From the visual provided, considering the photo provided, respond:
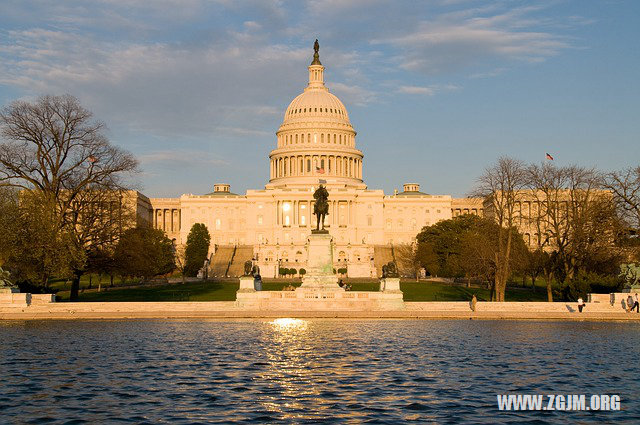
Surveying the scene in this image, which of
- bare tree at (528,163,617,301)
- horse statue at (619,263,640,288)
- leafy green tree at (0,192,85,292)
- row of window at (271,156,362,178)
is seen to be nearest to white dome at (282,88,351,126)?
row of window at (271,156,362,178)

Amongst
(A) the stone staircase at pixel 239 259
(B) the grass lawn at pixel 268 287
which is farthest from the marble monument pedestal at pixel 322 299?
(A) the stone staircase at pixel 239 259

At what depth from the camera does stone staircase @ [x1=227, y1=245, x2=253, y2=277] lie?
412 feet

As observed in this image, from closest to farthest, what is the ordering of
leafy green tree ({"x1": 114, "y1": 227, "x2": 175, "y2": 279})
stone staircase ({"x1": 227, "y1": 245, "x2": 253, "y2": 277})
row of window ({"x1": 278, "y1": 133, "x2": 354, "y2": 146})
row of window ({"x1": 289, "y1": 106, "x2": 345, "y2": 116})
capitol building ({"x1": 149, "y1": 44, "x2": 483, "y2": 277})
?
leafy green tree ({"x1": 114, "y1": 227, "x2": 175, "y2": 279}) < stone staircase ({"x1": 227, "y1": 245, "x2": 253, "y2": 277}) < capitol building ({"x1": 149, "y1": 44, "x2": 483, "y2": 277}) < row of window ({"x1": 278, "y1": 133, "x2": 354, "y2": 146}) < row of window ({"x1": 289, "y1": 106, "x2": 345, "y2": 116})

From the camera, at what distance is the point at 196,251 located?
12438 cm

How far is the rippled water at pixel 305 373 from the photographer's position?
19812mm

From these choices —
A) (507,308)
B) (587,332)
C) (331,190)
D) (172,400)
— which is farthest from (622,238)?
(331,190)

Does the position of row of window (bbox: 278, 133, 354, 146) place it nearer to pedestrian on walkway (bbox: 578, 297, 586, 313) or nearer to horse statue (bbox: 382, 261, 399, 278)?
horse statue (bbox: 382, 261, 399, 278)

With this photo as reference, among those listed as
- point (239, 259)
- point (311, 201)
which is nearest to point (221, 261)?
point (239, 259)

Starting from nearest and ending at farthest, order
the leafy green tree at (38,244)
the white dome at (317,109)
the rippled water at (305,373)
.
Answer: the rippled water at (305,373), the leafy green tree at (38,244), the white dome at (317,109)

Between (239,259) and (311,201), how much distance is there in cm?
3447

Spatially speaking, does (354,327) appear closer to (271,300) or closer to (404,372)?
(271,300)

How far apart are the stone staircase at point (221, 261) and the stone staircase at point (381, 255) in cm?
2293

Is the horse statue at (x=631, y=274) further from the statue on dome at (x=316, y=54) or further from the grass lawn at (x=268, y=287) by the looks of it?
the statue on dome at (x=316, y=54)

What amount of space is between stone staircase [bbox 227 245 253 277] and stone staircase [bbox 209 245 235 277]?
739mm
